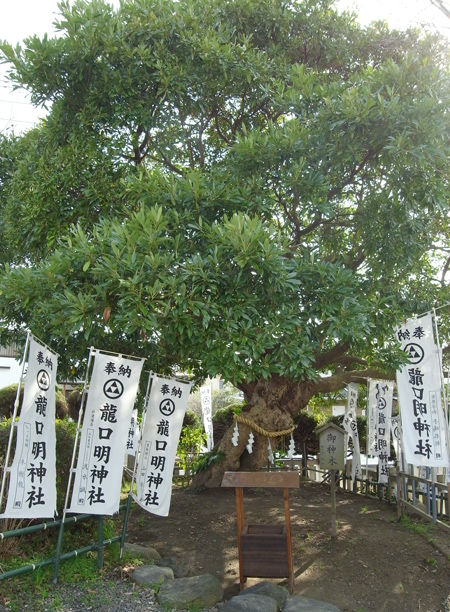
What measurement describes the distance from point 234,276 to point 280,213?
2547mm

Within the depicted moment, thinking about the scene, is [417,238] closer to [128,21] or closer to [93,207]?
[93,207]

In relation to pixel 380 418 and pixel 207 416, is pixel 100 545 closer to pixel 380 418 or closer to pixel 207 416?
pixel 380 418

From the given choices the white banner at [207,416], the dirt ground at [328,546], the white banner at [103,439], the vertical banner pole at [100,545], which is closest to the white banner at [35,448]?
the white banner at [103,439]

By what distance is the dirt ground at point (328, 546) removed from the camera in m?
7.66

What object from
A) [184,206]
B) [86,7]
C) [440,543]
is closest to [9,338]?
[184,206]

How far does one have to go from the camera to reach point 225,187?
7258mm

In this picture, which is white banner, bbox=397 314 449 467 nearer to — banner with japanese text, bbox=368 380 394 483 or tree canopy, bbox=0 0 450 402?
tree canopy, bbox=0 0 450 402

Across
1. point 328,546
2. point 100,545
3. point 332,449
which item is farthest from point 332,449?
point 100,545

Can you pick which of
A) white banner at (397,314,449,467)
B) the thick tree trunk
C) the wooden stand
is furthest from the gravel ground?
the thick tree trunk

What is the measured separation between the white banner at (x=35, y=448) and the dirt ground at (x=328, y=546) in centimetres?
295

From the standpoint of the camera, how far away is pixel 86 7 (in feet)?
26.2

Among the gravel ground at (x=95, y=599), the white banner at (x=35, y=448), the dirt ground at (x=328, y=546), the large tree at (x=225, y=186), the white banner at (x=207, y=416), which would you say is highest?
the large tree at (x=225, y=186)

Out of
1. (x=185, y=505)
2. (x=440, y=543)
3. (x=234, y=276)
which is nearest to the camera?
(x=234, y=276)

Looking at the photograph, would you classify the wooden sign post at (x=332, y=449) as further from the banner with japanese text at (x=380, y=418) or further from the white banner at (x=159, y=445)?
the white banner at (x=159, y=445)
